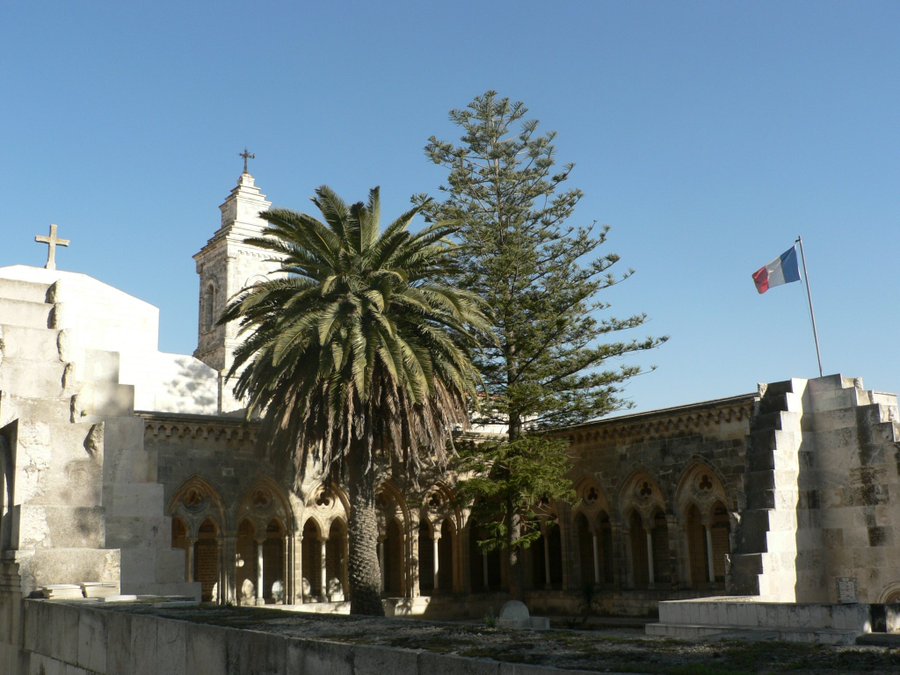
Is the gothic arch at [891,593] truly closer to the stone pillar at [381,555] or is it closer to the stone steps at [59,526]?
the stone steps at [59,526]

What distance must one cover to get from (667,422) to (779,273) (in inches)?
149

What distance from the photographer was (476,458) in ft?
67.4

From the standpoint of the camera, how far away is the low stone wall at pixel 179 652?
13.6ft

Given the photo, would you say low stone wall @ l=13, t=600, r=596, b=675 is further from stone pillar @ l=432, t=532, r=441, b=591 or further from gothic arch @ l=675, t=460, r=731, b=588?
stone pillar @ l=432, t=532, r=441, b=591

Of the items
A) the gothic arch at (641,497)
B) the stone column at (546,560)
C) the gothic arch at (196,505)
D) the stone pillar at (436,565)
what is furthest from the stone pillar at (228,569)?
the gothic arch at (641,497)

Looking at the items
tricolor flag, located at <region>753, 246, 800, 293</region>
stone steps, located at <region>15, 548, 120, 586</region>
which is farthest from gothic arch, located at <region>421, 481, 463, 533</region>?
stone steps, located at <region>15, 548, 120, 586</region>

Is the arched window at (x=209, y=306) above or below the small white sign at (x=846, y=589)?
above

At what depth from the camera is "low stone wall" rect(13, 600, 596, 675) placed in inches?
163

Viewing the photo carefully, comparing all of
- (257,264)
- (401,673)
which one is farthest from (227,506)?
(257,264)

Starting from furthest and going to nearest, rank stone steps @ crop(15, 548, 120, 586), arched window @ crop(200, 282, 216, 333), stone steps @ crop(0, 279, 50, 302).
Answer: arched window @ crop(200, 282, 216, 333) < stone steps @ crop(0, 279, 50, 302) < stone steps @ crop(15, 548, 120, 586)

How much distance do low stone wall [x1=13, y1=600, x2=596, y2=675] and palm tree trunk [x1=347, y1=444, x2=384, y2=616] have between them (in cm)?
830

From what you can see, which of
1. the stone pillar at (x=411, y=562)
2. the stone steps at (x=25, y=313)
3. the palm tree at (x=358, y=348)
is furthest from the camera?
the stone pillar at (x=411, y=562)

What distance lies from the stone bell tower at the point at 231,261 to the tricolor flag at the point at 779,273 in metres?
29.3

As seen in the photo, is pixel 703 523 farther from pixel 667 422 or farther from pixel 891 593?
pixel 891 593
